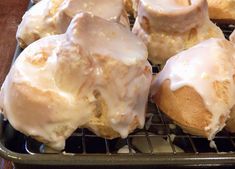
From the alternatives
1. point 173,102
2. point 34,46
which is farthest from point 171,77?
point 34,46

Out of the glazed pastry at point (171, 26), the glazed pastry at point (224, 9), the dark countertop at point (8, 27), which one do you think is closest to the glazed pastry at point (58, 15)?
the glazed pastry at point (171, 26)

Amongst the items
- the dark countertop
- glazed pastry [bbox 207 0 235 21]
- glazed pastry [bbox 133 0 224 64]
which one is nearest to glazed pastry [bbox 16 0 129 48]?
glazed pastry [bbox 133 0 224 64]

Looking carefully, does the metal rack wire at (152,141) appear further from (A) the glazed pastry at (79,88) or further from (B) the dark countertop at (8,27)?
(B) the dark countertop at (8,27)

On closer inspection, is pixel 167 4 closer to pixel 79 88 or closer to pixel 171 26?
pixel 171 26

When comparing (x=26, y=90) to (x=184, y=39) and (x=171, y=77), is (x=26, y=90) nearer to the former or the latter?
(x=171, y=77)

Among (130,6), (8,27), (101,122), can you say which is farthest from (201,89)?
(8,27)
